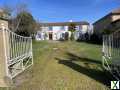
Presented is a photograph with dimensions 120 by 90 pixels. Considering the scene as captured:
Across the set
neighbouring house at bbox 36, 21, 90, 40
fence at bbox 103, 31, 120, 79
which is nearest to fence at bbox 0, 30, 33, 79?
fence at bbox 103, 31, 120, 79

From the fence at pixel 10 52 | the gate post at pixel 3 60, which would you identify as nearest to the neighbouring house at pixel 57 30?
the fence at pixel 10 52

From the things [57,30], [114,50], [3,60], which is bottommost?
[3,60]

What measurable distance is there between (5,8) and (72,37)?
22133 mm

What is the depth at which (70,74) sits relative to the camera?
975cm

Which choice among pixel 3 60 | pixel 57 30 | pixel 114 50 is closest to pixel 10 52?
pixel 3 60

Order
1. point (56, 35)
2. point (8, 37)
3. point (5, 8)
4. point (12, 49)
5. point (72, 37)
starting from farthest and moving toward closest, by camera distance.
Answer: point (56, 35)
point (72, 37)
point (5, 8)
point (12, 49)
point (8, 37)

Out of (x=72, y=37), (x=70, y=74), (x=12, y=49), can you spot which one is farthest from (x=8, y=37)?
(x=72, y=37)

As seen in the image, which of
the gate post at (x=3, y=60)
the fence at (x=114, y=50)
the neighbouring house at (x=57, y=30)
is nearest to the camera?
the gate post at (x=3, y=60)

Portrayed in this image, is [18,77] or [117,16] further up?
[117,16]

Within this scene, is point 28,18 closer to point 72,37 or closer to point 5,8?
point 5,8

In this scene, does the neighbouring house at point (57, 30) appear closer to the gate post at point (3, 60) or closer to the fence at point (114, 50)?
the fence at point (114, 50)

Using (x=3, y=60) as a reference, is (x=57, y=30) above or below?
above

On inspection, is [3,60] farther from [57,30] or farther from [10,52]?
[57,30]

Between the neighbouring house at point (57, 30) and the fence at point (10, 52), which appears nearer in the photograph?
the fence at point (10, 52)
